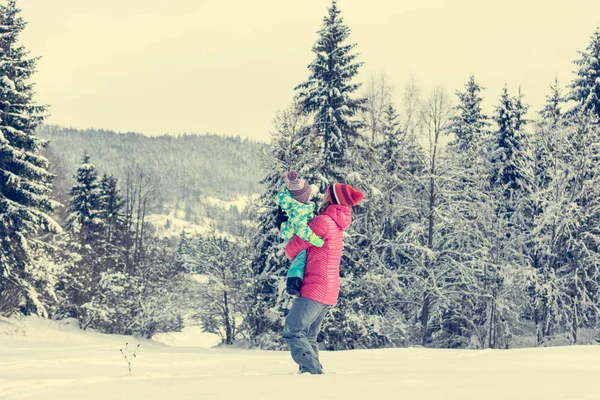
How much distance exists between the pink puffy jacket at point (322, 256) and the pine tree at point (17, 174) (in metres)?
18.8

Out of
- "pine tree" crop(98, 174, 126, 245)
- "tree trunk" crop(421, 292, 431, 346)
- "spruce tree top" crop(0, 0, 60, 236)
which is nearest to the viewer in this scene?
"spruce tree top" crop(0, 0, 60, 236)

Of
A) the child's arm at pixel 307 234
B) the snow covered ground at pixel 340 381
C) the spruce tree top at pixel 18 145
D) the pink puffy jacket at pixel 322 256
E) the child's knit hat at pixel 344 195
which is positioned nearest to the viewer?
the snow covered ground at pixel 340 381

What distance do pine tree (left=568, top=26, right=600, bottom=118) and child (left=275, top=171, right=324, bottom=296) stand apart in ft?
96.4

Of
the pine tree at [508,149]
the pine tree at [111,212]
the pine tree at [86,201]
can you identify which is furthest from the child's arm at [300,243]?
the pine tree at [111,212]

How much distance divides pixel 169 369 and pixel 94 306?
87.2 ft

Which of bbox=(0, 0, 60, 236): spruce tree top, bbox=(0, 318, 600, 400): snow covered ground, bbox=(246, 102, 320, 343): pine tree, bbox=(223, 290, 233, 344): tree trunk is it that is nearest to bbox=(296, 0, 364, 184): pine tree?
bbox=(246, 102, 320, 343): pine tree

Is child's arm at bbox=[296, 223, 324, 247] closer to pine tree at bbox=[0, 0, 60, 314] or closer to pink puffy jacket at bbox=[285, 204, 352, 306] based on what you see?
pink puffy jacket at bbox=[285, 204, 352, 306]

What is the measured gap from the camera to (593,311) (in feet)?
101

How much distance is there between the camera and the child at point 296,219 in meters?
6.97

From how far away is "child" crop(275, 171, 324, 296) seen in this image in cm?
697

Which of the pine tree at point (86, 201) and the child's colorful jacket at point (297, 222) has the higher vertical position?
the pine tree at point (86, 201)

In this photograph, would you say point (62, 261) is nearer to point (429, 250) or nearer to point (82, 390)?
point (429, 250)

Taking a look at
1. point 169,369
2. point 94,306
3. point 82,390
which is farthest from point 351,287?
point 82,390

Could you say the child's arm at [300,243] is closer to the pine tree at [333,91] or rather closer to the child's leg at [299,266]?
the child's leg at [299,266]
